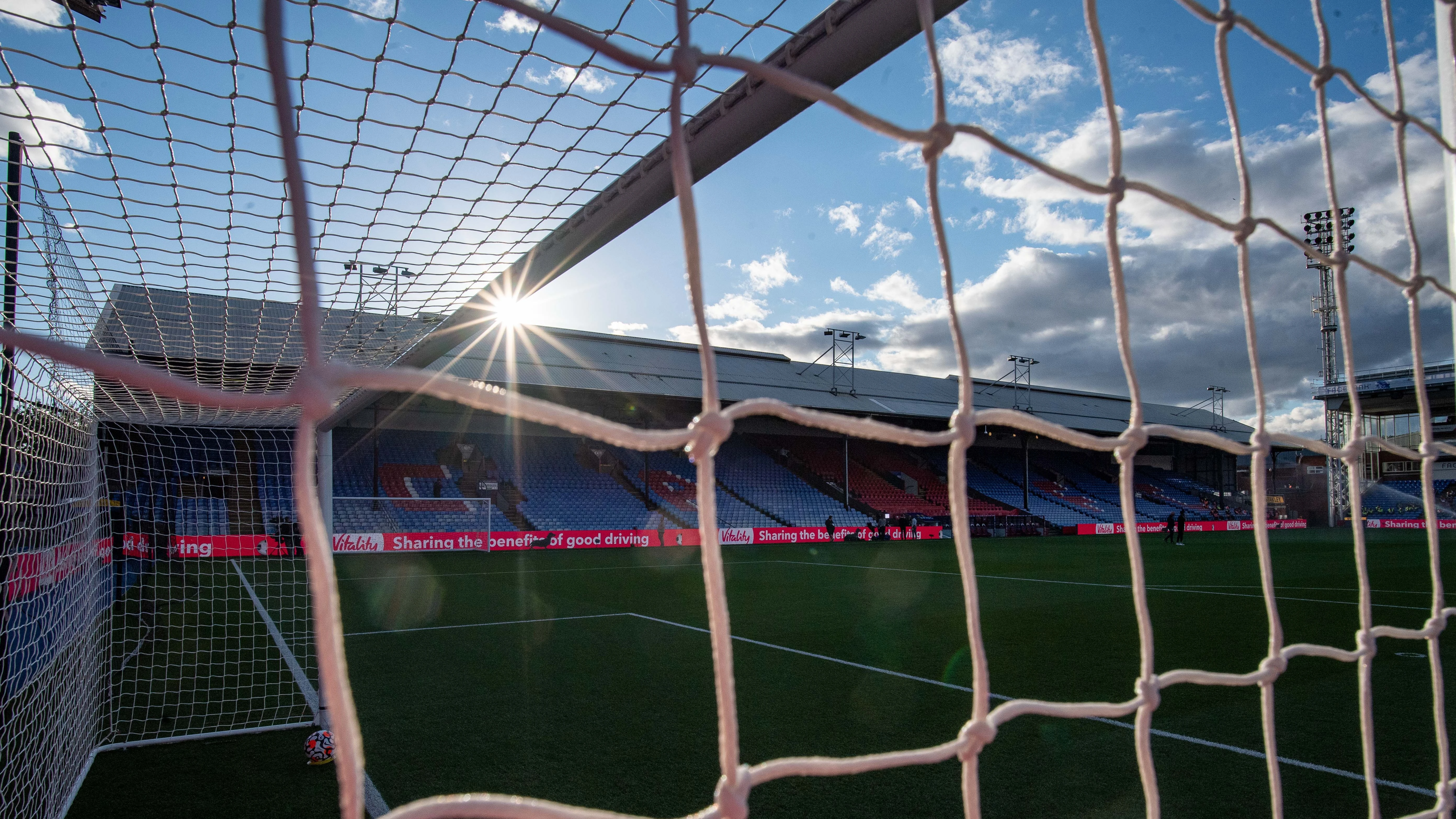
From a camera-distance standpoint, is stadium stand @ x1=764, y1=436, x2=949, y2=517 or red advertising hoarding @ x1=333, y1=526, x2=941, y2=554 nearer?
red advertising hoarding @ x1=333, y1=526, x2=941, y2=554

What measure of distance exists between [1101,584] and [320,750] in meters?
9.80

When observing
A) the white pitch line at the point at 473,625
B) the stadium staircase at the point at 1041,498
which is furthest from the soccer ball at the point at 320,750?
the stadium staircase at the point at 1041,498

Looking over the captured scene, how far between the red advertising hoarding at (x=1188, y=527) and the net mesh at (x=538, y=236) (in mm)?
27738

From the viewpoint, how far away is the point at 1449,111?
6.39ft

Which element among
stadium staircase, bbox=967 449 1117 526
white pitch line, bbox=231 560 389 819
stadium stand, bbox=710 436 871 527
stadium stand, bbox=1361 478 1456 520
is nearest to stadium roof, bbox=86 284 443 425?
white pitch line, bbox=231 560 389 819

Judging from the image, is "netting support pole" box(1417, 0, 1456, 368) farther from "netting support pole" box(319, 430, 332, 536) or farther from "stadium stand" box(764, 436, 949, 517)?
"stadium stand" box(764, 436, 949, 517)

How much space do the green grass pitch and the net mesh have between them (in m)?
1.33

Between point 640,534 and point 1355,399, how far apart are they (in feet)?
65.3

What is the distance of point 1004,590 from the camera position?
9836mm

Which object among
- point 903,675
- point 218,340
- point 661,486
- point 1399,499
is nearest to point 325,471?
point 218,340

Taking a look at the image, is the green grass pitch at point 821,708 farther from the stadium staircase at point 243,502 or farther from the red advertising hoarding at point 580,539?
the red advertising hoarding at point 580,539

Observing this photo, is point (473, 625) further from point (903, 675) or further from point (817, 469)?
point (817, 469)

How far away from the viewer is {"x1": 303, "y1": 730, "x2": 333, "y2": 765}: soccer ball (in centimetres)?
351

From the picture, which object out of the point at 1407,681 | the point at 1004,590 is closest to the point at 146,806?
the point at 1407,681
